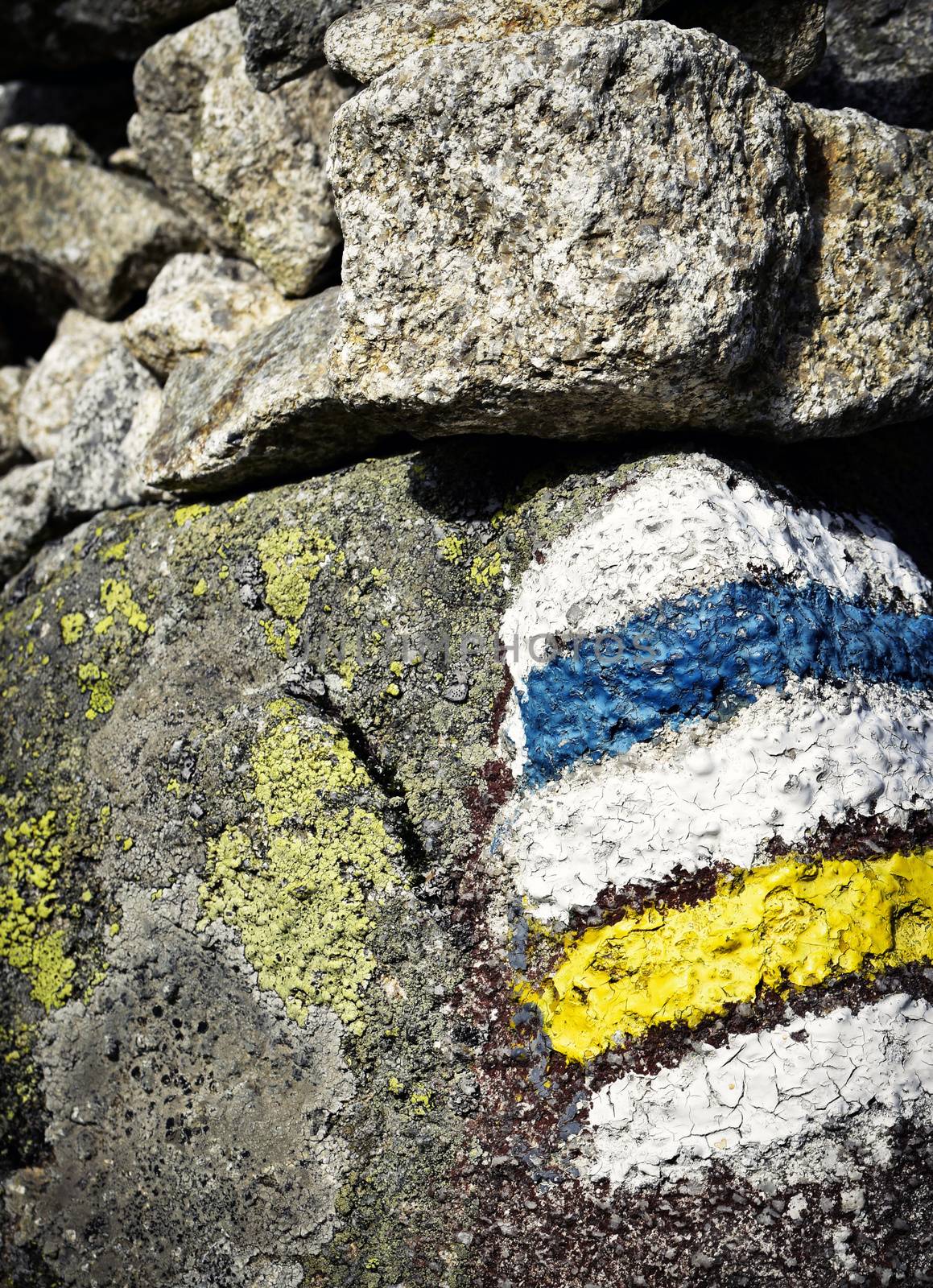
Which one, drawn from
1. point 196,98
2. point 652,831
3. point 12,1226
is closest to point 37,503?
point 196,98

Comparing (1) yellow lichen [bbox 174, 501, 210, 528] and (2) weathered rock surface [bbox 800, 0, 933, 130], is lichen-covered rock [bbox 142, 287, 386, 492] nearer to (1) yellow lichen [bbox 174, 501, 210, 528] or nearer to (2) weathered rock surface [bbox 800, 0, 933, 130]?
(1) yellow lichen [bbox 174, 501, 210, 528]

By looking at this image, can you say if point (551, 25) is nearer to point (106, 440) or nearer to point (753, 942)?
point (106, 440)

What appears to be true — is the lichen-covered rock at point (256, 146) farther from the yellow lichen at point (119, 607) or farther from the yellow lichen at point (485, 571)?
the yellow lichen at point (485, 571)

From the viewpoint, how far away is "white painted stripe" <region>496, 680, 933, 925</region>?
1.50m

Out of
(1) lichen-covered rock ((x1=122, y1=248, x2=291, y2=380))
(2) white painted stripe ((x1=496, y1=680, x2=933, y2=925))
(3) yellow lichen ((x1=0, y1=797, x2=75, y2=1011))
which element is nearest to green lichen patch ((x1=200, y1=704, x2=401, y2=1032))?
(2) white painted stripe ((x1=496, y1=680, x2=933, y2=925))

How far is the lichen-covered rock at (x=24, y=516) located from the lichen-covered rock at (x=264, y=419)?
48 cm

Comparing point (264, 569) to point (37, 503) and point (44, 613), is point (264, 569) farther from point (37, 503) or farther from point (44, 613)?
point (37, 503)

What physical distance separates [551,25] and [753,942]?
58.0 inches

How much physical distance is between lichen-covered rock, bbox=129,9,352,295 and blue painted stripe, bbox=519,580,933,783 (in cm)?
120

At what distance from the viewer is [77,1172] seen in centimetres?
191

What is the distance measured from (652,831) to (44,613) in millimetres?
1470

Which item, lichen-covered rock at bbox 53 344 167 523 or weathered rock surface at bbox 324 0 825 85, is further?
lichen-covered rock at bbox 53 344 167 523

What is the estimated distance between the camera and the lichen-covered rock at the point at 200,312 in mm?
2297

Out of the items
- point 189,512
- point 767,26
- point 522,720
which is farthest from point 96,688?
point 767,26
